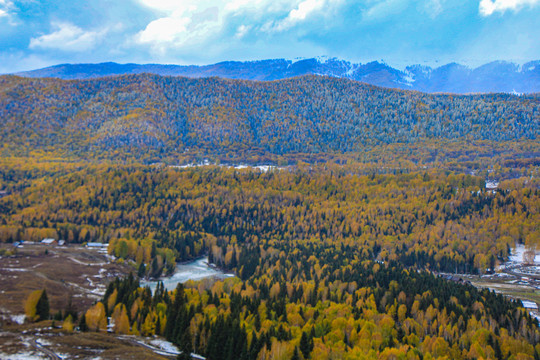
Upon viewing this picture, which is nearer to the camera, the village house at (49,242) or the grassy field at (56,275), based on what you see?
the grassy field at (56,275)

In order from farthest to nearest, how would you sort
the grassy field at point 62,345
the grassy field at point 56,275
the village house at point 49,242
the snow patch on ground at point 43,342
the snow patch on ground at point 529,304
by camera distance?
1. the village house at point 49,242
2. the snow patch on ground at point 529,304
3. the grassy field at point 56,275
4. the snow patch on ground at point 43,342
5. the grassy field at point 62,345

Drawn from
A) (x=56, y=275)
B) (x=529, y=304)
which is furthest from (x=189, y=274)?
(x=529, y=304)

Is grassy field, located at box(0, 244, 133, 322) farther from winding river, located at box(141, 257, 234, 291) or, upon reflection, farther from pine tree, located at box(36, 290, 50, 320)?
winding river, located at box(141, 257, 234, 291)

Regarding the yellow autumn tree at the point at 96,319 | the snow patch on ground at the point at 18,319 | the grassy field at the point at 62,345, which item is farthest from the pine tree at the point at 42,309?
the yellow autumn tree at the point at 96,319

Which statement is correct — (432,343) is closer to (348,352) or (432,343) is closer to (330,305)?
(348,352)

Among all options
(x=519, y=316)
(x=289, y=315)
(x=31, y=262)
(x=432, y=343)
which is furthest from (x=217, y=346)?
(x=31, y=262)

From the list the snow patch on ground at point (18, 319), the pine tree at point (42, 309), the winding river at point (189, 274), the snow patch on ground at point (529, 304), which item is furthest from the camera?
the winding river at point (189, 274)

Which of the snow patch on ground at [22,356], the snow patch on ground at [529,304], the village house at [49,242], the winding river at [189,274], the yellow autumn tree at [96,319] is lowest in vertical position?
the snow patch on ground at [529,304]

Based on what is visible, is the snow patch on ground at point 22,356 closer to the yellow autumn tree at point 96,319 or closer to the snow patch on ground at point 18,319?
the yellow autumn tree at point 96,319

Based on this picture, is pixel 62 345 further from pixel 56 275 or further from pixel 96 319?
pixel 56 275

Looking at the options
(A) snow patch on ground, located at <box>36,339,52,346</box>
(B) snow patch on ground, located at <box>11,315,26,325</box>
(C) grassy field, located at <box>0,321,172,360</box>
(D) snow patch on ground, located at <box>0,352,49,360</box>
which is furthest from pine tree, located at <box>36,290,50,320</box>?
(D) snow patch on ground, located at <box>0,352,49,360</box>

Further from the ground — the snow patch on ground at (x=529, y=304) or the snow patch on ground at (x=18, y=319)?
the snow patch on ground at (x=18, y=319)
